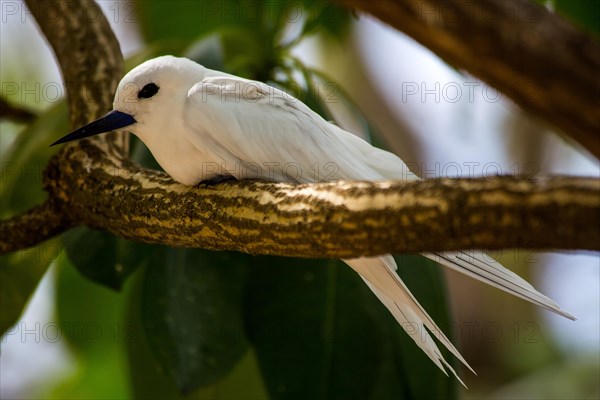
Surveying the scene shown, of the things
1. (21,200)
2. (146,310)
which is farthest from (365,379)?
(21,200)

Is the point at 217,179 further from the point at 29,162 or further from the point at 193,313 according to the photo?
the point at 29,162

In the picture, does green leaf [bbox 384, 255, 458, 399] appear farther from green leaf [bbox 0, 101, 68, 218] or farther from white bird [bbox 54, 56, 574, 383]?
green leaf [bbox 0, 101, 68, 218]

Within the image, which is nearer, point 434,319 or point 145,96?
point 145,96

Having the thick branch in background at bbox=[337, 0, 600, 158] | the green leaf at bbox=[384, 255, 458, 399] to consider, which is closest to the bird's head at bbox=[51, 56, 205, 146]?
the green leaf at bbox=[384, 255, 458, 399]

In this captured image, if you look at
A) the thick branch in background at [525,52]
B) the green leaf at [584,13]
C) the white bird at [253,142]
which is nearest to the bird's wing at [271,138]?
the white bird at [253,142]

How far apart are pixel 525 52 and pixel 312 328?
1657mm

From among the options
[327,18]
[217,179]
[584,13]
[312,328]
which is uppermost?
[327,18]

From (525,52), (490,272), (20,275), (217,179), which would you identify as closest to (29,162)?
(20,275)

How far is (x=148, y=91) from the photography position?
194 centimetres

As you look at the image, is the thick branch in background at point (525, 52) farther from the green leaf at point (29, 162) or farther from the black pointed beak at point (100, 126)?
the green leaf at point (29, 162)

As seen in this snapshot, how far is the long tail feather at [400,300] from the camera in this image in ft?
5.72

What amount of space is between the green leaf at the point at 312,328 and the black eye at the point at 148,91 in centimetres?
77

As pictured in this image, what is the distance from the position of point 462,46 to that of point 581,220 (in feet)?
1.04

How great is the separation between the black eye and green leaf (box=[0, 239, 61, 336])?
30.5 inches
